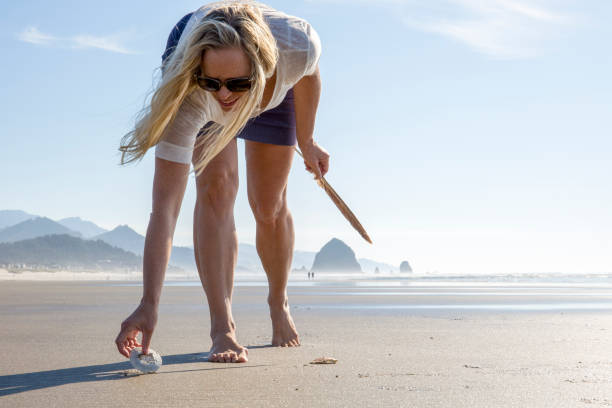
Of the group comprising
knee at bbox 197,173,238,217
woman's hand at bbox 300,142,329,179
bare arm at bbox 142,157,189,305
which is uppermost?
woman's hand at bbox 300,142,329,179

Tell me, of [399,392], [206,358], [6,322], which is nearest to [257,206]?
[206,358]

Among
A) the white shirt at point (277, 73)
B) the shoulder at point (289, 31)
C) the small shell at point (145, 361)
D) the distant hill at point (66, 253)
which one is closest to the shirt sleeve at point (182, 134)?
the white shirt at point (277, 73)

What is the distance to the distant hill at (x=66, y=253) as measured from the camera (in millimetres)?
120750

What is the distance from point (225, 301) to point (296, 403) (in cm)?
125

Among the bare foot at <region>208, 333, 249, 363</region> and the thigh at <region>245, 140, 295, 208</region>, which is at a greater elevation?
the thigh at <region>245, 140, 295, 208</region>

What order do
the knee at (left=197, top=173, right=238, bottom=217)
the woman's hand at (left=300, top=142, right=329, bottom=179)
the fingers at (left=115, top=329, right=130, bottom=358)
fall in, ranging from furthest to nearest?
1. the woman's hand at (left=300, top=142, right=329, bottom=179)
2. the knee at (left=197, top=173, right=238, bottom=217)
3. the fingers at (left=115, top=329, right=130, bottom=358)

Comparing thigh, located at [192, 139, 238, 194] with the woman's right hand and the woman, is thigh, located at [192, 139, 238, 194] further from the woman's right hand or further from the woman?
the woman's right hand

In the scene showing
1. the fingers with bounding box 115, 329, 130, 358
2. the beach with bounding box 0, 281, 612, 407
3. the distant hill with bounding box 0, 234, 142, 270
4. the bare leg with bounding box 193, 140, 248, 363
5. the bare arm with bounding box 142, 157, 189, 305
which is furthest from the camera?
the distant hill with bounding box 0, 234, 142, 270

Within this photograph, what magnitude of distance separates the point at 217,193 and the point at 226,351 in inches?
30.3

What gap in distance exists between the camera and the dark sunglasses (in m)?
2.24

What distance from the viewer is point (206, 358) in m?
2.82

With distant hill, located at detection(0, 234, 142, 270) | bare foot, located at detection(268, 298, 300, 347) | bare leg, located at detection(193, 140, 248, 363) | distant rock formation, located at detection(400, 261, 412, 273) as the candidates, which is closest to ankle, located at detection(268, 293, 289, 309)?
bare foot, located at detection(268, 298, 300, 347)

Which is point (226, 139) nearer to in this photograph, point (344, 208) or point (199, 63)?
point (199, 63)

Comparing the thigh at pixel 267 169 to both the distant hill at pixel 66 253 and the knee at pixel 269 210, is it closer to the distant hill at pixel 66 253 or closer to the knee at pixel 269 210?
the knee at pixel 269 210
